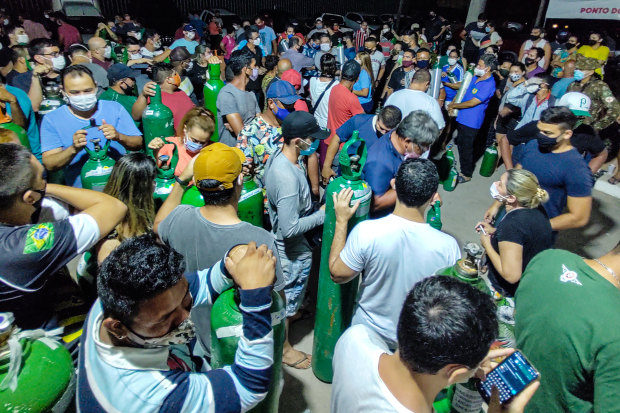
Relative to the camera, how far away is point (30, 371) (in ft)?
4.54

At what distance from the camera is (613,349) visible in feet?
5.49

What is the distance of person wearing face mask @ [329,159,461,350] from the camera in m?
2.27

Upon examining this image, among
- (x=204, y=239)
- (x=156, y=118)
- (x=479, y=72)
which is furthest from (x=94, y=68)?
Result: (x=479, y=72)

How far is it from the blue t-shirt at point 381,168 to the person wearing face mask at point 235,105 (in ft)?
6.28

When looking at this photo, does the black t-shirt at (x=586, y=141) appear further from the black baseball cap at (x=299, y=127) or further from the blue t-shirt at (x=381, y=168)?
the black baseball cap at (x=299, y=127)

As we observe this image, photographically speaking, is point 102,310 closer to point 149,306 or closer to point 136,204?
point 149,306

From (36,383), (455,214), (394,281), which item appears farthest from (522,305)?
(455,214)

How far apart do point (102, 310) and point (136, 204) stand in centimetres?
144

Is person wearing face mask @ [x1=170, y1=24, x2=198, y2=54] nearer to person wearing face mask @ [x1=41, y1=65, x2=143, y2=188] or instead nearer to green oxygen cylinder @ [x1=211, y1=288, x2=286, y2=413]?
person wearing face mask @ [x1=41, y1=65, x2=143, y2=188]

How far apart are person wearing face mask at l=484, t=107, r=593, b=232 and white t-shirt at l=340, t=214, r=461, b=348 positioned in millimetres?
1738

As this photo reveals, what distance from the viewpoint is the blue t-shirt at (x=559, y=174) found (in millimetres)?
3570

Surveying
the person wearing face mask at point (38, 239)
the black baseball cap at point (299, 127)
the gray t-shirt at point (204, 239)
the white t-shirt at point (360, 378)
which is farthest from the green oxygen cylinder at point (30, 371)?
the black baseball cap at point (299, 127)

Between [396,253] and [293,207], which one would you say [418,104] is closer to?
[293,207]

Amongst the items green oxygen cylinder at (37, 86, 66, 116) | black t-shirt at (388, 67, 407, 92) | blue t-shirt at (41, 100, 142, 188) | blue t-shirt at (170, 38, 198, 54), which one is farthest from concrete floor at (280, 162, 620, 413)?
blue t-shirt at (170, 38, 198, 54)
